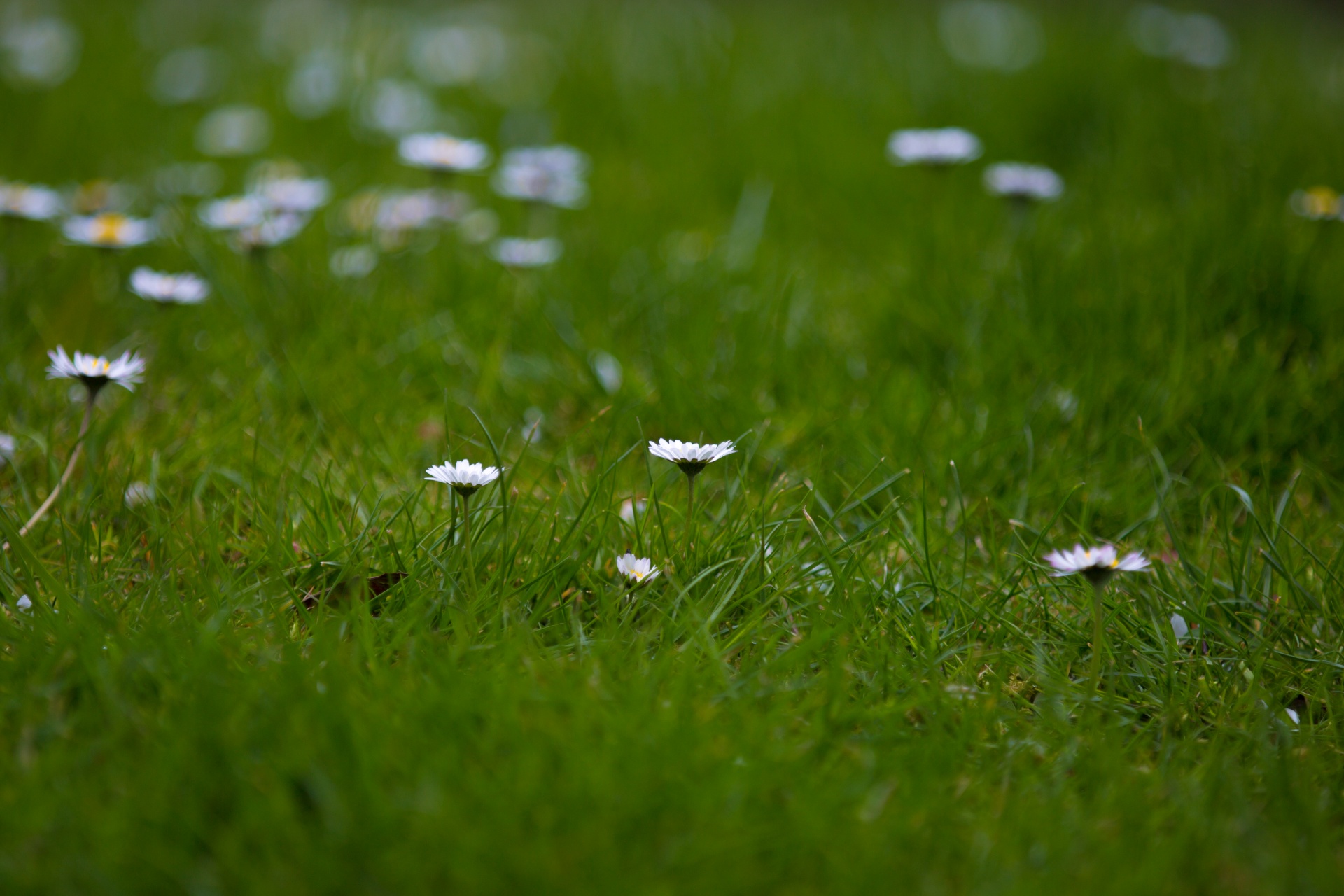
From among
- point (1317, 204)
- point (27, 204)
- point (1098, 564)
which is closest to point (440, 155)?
point (27, 204)

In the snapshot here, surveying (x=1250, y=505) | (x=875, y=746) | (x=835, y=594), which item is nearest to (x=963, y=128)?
(x=1250, y=505)

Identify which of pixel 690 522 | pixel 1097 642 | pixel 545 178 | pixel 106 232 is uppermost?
pixel 106 232

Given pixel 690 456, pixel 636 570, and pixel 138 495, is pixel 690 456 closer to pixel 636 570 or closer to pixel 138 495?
pixel 636 570

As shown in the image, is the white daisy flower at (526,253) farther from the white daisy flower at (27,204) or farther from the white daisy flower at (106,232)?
the white daisy flower at (27,204)

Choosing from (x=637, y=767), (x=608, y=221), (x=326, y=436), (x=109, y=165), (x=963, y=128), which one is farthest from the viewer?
(x=963, y=128)

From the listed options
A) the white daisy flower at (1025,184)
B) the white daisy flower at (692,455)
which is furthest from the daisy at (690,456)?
the white daisy flower at (1025,184)

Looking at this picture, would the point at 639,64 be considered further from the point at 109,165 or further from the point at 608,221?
the point at 109,165

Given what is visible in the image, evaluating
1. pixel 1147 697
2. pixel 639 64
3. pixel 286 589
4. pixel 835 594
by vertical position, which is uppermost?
pixel 639 64
